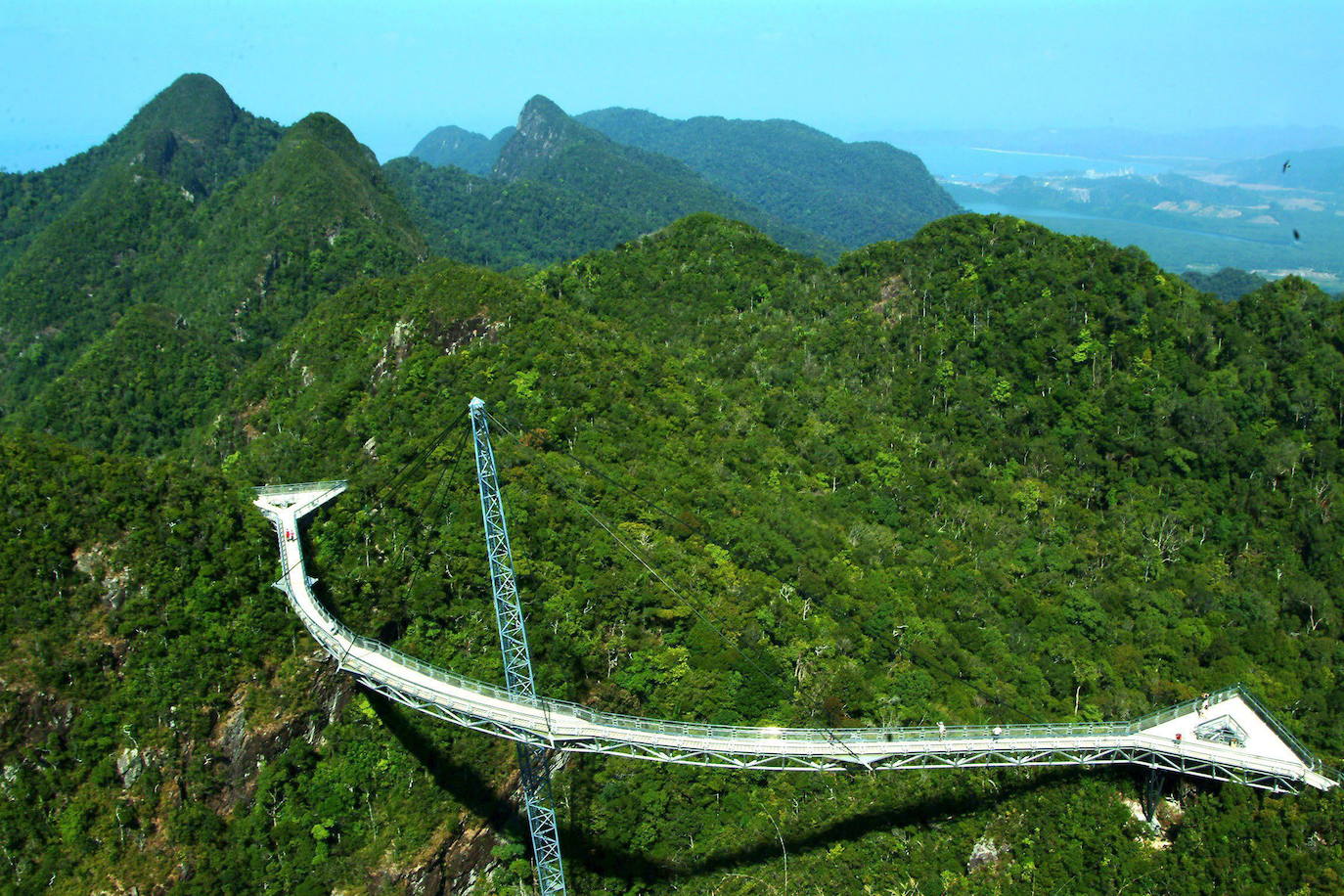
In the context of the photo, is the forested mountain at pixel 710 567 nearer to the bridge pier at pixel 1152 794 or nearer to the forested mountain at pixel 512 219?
the bridge pier at pixel 1152 794

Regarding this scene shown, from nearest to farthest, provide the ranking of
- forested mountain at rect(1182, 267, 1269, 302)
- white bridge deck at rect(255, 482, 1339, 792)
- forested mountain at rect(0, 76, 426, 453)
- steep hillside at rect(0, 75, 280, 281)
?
1. white bridge deck at rect(255, 482, 1339, 792)
2. forested mountain at rect(0, 76, 426, 453)
3. steep hillside at rect(0, 75, 280, 281)
4. forested mountain at rect(1182, 267, 1269, 302)

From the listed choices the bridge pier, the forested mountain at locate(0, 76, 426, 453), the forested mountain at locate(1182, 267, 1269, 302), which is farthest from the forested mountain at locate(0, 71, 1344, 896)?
the forested mountain at locate(1182, 267, 1269, 302)

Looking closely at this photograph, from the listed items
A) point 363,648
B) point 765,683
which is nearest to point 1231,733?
point 765,683

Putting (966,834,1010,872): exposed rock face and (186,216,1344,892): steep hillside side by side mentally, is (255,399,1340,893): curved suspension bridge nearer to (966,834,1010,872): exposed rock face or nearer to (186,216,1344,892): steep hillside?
(186,216,1344,892): steep hillside

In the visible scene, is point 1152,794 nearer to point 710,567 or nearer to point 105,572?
point 710,567

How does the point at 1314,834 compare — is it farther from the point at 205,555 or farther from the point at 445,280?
the point at 445,280

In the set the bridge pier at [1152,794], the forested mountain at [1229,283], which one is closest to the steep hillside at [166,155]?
the bridge pier at [1152,794]
